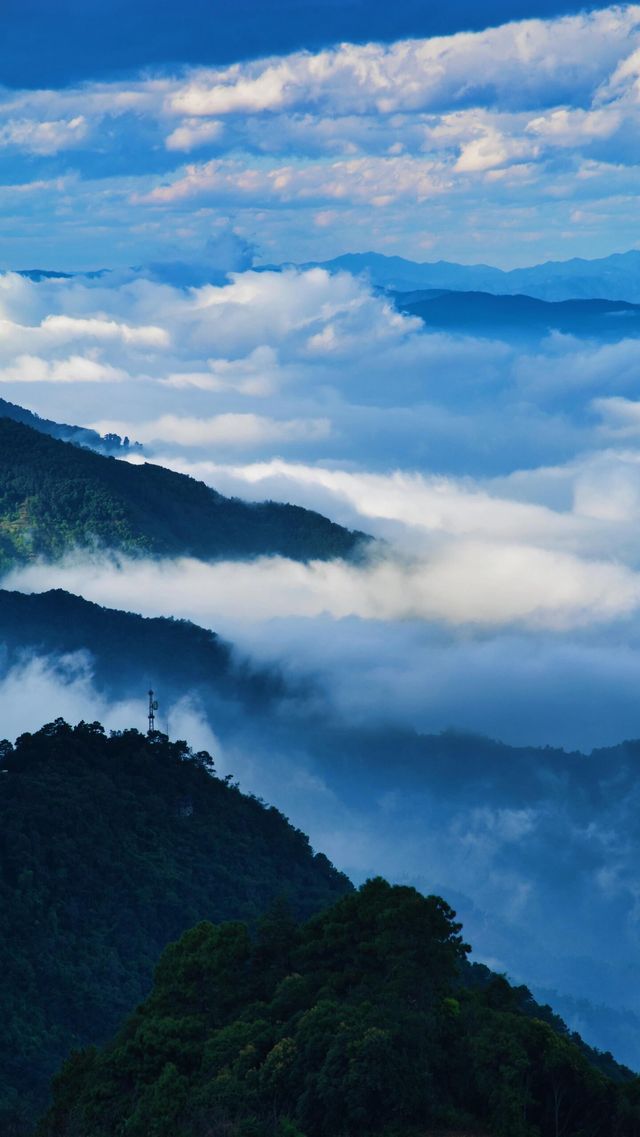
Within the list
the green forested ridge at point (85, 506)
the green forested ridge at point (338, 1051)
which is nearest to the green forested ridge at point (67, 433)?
the green forested ridge at point (85, 506)

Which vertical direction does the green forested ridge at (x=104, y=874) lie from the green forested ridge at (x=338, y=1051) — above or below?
above

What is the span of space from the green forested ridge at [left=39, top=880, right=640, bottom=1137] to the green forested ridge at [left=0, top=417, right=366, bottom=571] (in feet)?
266

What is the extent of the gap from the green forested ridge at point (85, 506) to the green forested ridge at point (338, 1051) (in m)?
81.1

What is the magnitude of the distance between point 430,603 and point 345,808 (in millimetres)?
61018

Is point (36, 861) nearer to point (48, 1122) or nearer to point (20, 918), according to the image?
point (20, 918)

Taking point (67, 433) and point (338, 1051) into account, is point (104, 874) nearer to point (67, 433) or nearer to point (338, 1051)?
point (338, 1051)

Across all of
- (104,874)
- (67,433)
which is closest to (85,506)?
(67,433)

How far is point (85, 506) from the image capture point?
4235 inches

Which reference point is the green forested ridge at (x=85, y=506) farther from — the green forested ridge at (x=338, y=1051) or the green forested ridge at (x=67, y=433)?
the green forested ridge at (x=338, y=1051)

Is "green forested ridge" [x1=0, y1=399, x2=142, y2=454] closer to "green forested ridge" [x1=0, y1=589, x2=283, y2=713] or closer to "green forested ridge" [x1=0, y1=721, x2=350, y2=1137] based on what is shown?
"green forested ridge" [x1=0, y1=589, x2=283, y2=713]

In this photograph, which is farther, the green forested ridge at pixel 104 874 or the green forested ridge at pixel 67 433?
the green forested ridge at pixel 67 433

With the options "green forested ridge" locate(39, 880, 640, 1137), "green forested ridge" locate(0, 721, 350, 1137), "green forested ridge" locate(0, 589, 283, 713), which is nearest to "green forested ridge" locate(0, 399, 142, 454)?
"green forested ridge" locate(0, 589, 283, 713)

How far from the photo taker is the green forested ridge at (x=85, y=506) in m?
107

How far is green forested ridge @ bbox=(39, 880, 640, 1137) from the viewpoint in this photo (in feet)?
72.5
